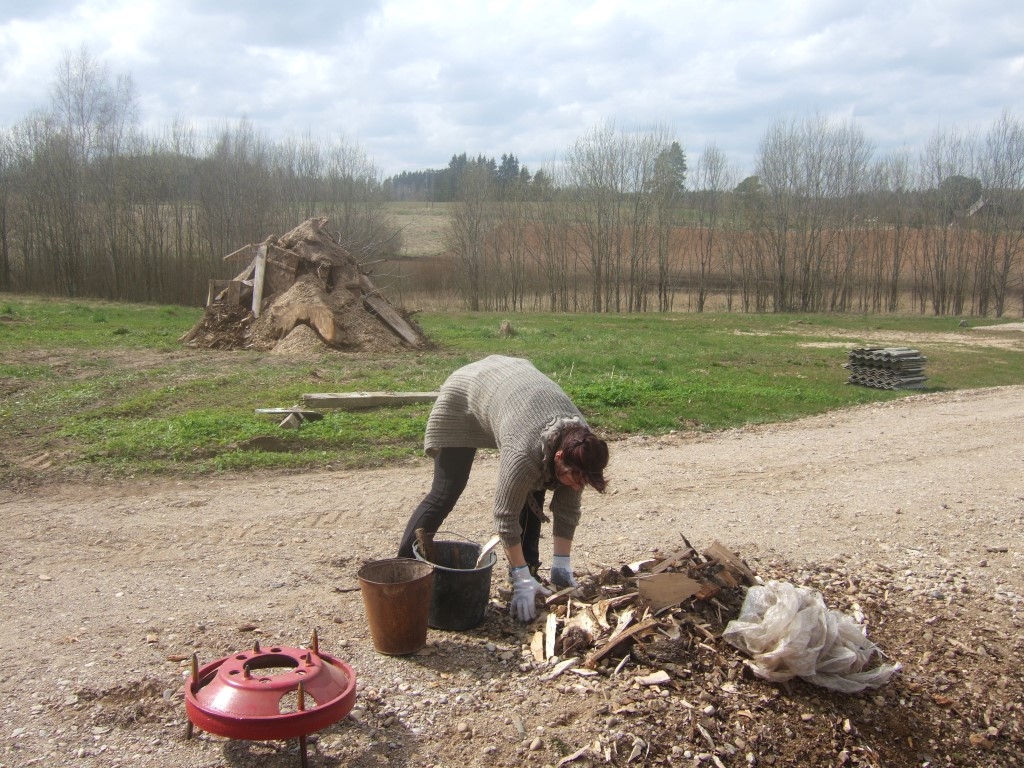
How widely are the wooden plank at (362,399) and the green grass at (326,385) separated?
0.24 meters

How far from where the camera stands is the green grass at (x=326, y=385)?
8164mm

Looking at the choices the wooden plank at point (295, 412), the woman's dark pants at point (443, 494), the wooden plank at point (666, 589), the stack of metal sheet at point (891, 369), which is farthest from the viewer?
the stack of metal sheet at point (891, 369)

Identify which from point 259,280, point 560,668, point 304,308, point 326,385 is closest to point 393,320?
point 304,308

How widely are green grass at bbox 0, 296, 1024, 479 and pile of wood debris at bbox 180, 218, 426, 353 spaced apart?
0.82 metres

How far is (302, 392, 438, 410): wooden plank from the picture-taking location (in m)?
9.94

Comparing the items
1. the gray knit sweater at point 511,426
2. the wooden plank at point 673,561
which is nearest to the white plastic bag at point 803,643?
the wooden plank at point 673,561

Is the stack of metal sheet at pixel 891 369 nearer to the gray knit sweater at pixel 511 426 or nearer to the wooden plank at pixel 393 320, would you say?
the wooden plank at pixel 393 320

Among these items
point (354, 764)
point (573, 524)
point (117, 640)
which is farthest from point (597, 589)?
point (117, 640)

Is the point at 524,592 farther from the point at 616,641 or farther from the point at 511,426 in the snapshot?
the point at 511,426

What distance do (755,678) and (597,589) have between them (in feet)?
3.23

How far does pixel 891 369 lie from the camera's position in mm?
14094

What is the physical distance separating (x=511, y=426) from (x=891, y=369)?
40.0ft

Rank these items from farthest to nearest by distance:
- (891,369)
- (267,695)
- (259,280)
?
(259,280), (891,369), (267,695)

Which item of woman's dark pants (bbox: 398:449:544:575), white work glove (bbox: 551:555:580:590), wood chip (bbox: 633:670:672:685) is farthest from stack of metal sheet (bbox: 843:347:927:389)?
wood chip (bbox: 633:670:672:685)
